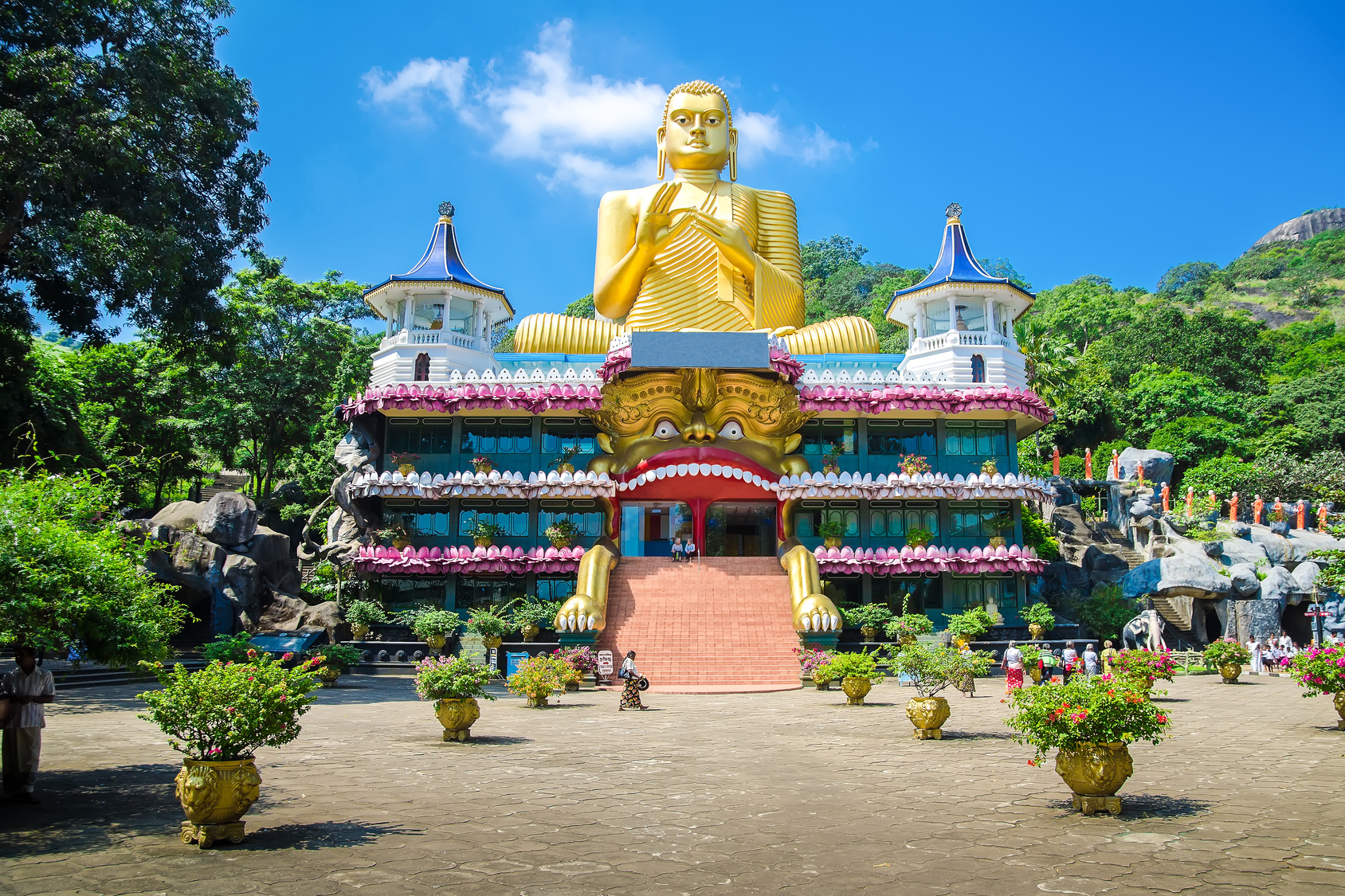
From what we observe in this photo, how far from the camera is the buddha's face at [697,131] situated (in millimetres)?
32500

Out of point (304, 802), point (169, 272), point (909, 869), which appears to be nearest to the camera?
point (909, 869)

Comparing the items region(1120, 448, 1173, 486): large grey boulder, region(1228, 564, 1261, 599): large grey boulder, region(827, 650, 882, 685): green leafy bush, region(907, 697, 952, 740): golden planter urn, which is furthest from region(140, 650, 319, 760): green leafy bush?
region(1120, 448, 1173, 486): large grey boulder

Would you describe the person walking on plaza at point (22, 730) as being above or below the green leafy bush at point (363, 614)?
below

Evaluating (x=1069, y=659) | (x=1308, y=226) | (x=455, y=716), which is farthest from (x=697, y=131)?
(x=1308, y=226)

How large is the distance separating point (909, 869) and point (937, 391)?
2447 cm

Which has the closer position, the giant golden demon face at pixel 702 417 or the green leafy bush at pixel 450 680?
the green leafy bush at pixel 450 680

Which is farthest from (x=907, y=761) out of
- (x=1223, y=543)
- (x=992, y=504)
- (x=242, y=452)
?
(x=242, y=452)

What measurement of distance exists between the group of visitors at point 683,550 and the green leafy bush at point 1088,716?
790 inches

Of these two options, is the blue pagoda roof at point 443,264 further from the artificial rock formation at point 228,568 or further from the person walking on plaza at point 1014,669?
the person walking on plaza at point 1014,669

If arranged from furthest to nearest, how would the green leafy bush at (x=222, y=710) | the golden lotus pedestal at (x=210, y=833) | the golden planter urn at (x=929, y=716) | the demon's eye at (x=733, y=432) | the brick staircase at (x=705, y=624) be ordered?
the demon's eye at (x=733, y=432) < the brick staircase at (x=705, y=624) < the golden planter urn at (x=929, y=716) < the green leafy bush at (x=222, y=710) < the golden lotus pedestal at (x=210, y=833)

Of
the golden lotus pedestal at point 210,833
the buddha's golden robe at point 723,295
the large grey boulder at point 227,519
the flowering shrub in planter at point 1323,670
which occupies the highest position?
the buddha's golden robe at point 723,295

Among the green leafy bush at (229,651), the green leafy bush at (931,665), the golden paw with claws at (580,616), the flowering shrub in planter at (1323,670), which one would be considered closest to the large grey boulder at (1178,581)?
the golden paw with claws at (580,616)

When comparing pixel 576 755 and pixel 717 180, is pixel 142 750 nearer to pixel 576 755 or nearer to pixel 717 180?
pixel 576 755

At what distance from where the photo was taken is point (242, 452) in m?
42.2
